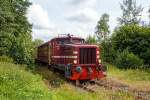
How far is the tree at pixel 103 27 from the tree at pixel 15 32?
3034 centimetres

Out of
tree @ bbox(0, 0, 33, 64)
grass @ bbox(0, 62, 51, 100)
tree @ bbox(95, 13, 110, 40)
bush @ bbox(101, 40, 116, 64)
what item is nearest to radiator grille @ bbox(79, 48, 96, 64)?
grass @ bbox(0, 62, 51, 100)

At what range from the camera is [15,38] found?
102 ft

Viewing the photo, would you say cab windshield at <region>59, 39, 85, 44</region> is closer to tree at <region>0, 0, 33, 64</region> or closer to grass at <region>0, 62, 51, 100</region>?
tree at <region>0, 0, 33, 64</region>

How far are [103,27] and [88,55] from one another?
141 feet

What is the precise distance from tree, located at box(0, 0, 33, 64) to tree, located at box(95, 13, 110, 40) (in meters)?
30.3

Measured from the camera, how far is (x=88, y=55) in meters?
23.5

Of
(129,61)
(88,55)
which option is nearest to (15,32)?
(129,61)

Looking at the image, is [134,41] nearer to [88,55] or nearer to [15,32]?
[15,32]

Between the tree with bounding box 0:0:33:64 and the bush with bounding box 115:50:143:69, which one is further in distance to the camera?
the bush with bounding box 115:50:143:69

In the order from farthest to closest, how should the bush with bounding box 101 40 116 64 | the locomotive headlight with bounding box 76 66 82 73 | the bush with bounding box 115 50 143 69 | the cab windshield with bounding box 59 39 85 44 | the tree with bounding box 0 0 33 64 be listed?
the bush with bounding box 101 40 116 64 < the bush with bounding box 115 50 143 69 < the tree with bounding box 0 0 33 64 < the cab windshield with bounding box 59 39 85 44 < the locomotive headlight with bounding box 76 66 82 73

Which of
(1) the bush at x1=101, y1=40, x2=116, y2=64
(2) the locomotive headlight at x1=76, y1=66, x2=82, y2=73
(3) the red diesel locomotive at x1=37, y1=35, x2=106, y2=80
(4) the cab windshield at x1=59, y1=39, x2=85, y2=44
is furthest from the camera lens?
(1) the bush at x1=101, y1=40, x2=116, y2=64

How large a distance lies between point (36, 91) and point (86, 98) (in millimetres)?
1849

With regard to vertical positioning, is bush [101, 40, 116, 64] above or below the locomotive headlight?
above

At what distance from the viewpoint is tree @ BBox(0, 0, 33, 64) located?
96.2 ft
